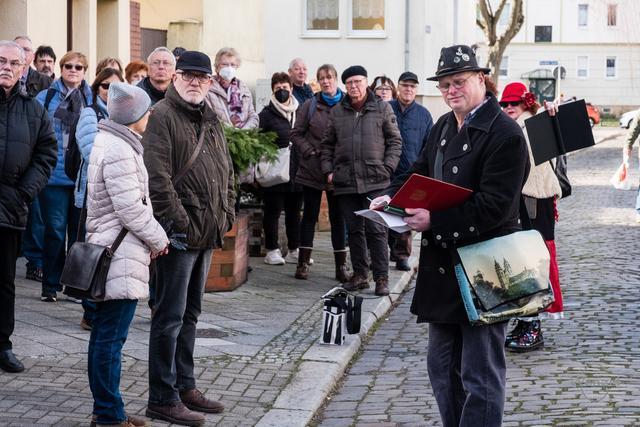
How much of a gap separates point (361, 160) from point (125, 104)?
515 centimetres

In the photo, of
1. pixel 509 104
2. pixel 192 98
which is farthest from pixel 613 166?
pixel 192 98

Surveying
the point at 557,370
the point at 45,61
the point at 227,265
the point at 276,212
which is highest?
the point at 45,61

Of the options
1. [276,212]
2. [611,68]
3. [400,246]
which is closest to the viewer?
[276,212]

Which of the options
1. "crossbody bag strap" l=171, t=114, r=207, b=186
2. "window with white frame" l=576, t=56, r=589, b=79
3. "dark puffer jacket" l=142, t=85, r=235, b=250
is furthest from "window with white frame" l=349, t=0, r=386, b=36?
"window with white frame" l=576, t=56, r=589, b=79

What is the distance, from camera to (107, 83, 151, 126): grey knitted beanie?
20.9 ft

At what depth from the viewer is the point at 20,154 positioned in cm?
794

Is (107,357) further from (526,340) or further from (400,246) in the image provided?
(400,246)

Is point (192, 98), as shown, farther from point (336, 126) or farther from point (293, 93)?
point (293, 93)

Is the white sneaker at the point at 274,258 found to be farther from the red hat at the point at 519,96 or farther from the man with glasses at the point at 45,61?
the red hat at the point at 519,96

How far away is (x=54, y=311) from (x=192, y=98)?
3603 millimetres

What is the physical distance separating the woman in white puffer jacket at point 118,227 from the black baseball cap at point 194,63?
0.45m

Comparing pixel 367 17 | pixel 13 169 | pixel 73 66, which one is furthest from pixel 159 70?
pixel 367 17

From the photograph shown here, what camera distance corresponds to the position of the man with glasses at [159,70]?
9.38m

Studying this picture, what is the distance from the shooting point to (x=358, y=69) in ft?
37.6
